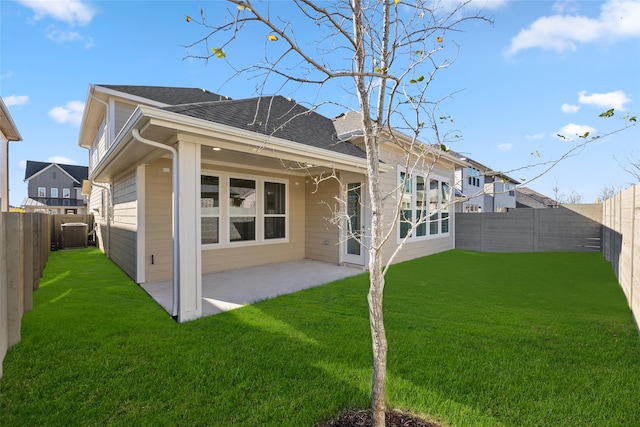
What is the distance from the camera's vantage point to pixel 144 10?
16.9ft

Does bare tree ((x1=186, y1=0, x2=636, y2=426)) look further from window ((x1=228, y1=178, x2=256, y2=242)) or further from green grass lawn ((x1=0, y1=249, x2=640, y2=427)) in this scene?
window ((x1=228, y1=178, x2=256, y2=242))

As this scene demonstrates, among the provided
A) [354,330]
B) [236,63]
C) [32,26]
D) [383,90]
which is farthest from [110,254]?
[383,90]

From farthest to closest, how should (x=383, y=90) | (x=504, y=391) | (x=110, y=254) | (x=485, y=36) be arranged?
1. (x=110, y=254)
2. (x=485, y=36)
3. (x=504, y=391)
4. (x=383, y=90)

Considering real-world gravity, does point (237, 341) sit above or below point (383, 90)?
below

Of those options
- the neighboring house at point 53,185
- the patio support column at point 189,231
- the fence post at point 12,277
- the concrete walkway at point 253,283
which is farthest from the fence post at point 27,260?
the neighboring house at point 53,185

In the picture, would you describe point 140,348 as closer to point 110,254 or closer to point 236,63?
point 236,63

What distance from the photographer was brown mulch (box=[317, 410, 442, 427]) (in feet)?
6.42

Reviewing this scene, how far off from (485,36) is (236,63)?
8.18 ft

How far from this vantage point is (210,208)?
6.76 metres

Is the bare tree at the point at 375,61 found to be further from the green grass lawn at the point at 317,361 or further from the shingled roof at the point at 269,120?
the green grass lawn at the point at 317,361

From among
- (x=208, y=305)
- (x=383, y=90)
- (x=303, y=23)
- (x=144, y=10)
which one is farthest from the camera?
(x=144, y=10)

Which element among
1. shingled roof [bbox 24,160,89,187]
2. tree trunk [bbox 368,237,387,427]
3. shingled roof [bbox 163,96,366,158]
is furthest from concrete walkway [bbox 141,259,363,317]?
shingled roof [bbox 24,160,89,187]

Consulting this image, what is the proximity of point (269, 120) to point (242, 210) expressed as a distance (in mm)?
2288

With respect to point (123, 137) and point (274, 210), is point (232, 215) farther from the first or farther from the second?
point (123, 137)
